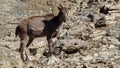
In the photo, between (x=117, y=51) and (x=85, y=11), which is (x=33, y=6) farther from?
(x=117, y=51)

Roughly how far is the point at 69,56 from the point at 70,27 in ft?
12.9

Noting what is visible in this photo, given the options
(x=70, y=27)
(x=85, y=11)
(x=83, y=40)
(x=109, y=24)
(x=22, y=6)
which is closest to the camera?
(x=83, y=40)

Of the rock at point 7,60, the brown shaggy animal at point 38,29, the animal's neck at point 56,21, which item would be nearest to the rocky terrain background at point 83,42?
the rock at point 7,60

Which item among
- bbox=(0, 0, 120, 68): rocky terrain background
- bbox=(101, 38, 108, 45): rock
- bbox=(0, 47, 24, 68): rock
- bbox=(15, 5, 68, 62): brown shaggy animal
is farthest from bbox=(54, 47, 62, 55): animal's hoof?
bbox=(0, 47, 24, 68): rock

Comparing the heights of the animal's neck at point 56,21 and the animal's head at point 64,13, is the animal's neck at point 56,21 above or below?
below

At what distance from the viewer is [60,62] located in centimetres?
1354

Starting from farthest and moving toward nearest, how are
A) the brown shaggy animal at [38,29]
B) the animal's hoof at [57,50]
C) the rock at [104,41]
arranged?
the brown shaggy animal at [38,29], the animal's hoof at [57,50], the rock at [104,41]

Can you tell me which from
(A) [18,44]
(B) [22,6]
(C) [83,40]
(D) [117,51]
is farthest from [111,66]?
(B) [22,6]

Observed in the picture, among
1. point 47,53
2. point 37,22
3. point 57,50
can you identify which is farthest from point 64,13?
point 47,53

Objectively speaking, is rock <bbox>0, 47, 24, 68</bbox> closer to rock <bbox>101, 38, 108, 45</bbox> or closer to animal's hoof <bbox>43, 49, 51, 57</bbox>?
animal's hoof <bbox>43, 49, 51, 57</bbox>

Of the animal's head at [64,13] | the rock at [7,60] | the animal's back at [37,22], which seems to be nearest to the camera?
the rock at [7,60]

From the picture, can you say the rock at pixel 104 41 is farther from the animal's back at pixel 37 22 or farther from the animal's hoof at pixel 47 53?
the animal's back at pixel 37 22

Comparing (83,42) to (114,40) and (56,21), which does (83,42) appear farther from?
(56,21)

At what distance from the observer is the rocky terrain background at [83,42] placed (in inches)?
508
